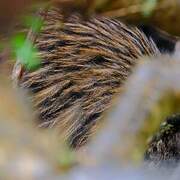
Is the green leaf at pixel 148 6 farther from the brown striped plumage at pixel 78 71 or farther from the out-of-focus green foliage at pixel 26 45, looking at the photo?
the brown striped plumage at pixel 78 71

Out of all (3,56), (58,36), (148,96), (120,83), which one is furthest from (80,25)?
(148,96)

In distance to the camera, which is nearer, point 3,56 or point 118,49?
point 3,56

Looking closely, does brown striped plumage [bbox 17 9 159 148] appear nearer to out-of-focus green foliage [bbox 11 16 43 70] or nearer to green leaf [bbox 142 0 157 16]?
out-of-focus green foliage [bbox 11 16 43 70]

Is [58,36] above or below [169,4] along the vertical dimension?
above

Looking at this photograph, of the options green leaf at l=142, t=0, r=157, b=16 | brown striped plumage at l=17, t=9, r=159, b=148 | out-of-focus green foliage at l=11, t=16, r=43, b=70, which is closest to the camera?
green leaf at l=142, t=0, r=157, b=16

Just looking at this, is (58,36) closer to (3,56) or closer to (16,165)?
(3,56)

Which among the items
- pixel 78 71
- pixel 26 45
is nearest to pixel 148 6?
pixel 26 45

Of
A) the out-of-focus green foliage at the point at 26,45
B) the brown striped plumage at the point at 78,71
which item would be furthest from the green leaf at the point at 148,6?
the brown striped plumage at the point at 78,71

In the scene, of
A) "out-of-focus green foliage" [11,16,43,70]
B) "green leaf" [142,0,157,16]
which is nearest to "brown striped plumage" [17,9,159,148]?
"out-of-focus green foliage" [11,16,43,70]

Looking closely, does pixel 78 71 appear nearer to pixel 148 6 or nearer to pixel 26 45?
pixel 26 45
